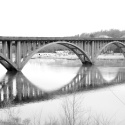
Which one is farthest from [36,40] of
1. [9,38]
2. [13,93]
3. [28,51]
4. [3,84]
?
[13,93]

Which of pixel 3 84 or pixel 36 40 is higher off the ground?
pixel 36 40

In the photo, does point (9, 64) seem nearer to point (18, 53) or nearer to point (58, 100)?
point (18, 53)

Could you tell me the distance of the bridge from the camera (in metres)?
38.5

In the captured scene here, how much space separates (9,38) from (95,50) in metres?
24.1

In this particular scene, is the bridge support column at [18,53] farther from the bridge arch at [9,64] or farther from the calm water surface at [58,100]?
the calm water surface at [58,100]

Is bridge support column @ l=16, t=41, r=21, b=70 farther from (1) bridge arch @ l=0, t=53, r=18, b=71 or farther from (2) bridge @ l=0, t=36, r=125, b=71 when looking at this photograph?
(1) bridge arch @ l=0, t=53, r=18, b=71

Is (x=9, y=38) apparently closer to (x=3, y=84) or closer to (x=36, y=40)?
(x=36, y=40)

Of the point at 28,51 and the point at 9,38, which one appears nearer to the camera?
the point at 9,38

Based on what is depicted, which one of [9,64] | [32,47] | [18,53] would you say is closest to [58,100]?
[9,64]

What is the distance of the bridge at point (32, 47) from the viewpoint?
38.5 m

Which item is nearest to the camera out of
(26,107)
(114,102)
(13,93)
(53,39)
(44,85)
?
(26,107)

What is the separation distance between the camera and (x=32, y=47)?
42906 millimetres

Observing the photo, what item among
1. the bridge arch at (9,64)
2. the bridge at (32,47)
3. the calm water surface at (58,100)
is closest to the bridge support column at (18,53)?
the bridge at (32,47)

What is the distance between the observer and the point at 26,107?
1827 centimetres
